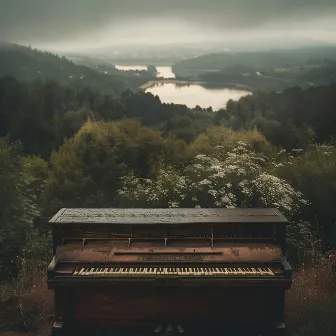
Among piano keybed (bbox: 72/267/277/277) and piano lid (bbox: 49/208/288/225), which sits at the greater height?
piano lid (bbox: 49/208/288/225)

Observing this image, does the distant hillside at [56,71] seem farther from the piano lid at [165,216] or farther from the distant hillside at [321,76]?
the piano lid at [165,216]

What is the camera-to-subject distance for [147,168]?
1520cm

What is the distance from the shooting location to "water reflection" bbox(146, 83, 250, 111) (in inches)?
1144

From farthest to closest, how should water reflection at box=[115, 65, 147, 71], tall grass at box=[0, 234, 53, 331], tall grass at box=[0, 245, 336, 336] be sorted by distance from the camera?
water reflection at box=[115, 65, 147, 71]
tall grass at box=[0, 234, 53, 331]
tall grass at box=[0, 245, 336, 336]

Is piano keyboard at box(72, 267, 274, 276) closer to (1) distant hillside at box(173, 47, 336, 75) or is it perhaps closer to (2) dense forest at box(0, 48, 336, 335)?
(2) dense forest at box(0, 48, 336, 335)

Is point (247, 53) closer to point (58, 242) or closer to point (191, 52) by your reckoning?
point (191, 52)

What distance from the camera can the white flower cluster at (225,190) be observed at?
7.16 m

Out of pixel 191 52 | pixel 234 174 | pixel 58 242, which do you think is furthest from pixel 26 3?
pixel 58 242

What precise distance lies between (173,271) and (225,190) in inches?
141

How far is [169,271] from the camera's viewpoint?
14.5ft

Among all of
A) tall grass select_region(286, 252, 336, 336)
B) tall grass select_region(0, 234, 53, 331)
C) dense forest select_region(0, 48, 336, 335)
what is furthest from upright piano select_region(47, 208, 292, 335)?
dense forest select_region(0, 48, 336, 335)

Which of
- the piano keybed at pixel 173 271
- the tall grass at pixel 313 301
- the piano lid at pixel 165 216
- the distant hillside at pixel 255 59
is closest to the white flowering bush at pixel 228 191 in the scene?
the tall grass at pixel 313 301

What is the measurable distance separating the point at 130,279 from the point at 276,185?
3690 millimetres

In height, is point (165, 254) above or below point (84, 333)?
above
